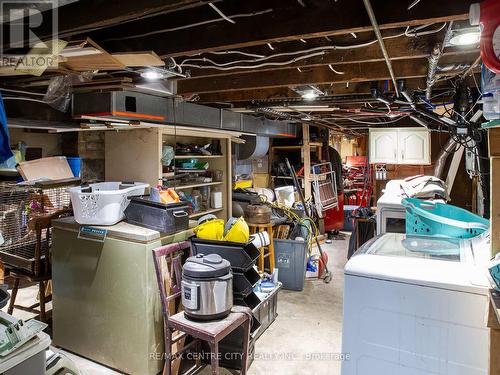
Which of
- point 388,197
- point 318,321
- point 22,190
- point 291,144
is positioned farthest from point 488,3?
point 291,144

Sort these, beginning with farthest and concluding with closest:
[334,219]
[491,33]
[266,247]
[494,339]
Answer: [334,219] < [266,247] < [491,33] < [494,339]

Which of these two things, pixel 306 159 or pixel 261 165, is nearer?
pixel 306 159

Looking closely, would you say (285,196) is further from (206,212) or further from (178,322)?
(178,322)

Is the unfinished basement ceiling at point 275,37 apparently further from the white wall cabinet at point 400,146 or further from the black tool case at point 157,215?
the white wall cabinet at point 400,146

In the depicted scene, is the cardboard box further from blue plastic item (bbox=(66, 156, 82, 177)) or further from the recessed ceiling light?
the recessed ceiling light

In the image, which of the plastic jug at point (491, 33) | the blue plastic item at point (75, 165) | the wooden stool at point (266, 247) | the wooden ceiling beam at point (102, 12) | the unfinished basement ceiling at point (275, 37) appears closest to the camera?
the plastic jug at point (491, 33)

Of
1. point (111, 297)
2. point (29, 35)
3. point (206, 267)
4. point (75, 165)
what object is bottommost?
point (111, 297)

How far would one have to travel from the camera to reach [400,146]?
551 centimetres

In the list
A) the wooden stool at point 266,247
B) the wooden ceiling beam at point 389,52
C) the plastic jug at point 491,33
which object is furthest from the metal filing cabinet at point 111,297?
the plastic jug at point 491,33

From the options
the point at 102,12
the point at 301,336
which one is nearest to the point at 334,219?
the point at 301,336

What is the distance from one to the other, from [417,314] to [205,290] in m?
1.32

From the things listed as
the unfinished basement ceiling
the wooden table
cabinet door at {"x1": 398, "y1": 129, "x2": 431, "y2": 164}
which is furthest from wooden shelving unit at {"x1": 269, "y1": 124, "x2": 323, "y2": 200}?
the wooden table

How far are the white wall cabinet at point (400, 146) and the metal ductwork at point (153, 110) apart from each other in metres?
2.10

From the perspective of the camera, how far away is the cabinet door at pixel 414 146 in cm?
536
